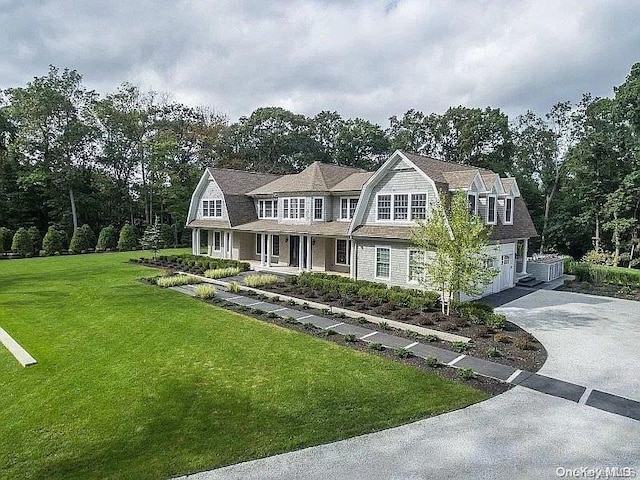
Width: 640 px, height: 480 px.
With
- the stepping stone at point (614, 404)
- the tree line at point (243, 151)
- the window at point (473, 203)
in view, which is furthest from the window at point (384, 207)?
the tree line at point (243, 151)

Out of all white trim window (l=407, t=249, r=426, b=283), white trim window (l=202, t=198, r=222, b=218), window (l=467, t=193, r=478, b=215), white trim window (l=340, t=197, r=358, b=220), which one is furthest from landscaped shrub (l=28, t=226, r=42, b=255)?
window (l=467, t=193, r=478, b=215)

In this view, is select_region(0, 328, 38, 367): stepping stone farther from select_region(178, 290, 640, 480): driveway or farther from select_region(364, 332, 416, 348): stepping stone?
select_region(364, 332, 416, 348): stepping stone

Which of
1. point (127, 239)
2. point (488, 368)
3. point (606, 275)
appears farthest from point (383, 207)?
point (127, 239)

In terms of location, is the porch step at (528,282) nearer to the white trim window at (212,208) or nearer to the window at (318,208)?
the window at (318,208)

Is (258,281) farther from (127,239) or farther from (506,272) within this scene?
(127,239)

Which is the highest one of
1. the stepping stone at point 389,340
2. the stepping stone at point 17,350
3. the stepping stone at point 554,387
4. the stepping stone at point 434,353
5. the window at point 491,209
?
the window at point 491,209

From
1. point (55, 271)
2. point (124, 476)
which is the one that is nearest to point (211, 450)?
point (124, 476)
